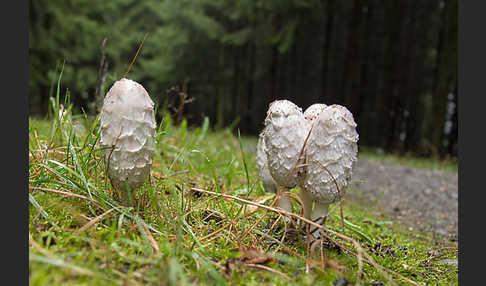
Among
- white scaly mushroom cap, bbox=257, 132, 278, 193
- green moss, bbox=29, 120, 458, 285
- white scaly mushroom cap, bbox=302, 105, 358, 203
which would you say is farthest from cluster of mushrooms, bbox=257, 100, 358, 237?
white scaly mushroom cap, bbox=257, 132, 278, 193

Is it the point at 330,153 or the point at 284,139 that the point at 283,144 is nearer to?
the point at 284,139

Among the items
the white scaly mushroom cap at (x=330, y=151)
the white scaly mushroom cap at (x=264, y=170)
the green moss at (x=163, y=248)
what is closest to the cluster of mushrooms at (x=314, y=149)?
the white scaly mushroom cap at (x=330, y=151)

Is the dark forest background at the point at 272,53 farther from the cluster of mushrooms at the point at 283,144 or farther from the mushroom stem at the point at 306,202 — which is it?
the mushroom stem at the point at 306,202

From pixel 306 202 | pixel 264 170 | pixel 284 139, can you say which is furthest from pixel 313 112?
pixel 264 170

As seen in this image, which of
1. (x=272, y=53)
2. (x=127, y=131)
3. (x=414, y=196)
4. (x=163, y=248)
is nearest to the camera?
(x=163, y=248)

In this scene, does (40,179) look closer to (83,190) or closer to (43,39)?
(83,190)

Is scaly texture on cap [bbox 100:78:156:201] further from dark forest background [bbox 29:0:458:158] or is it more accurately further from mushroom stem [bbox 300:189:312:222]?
dark forest background [bbox 29:0:458:158]
